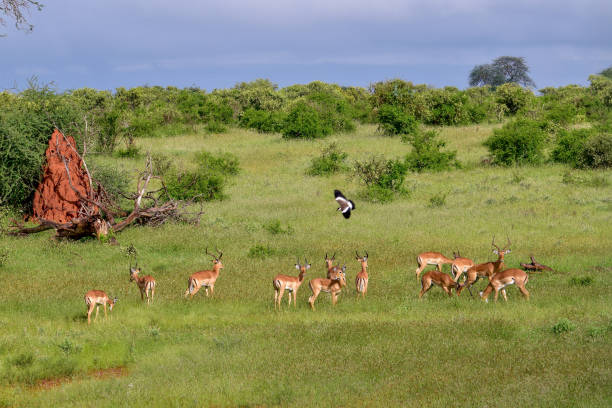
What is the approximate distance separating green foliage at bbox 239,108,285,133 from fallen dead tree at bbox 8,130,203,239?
25.3 m

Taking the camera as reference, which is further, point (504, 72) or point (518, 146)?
point (504, 72)

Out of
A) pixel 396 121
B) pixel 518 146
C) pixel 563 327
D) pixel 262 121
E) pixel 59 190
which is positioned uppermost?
pixel 262 121

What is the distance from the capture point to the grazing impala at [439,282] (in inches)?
514

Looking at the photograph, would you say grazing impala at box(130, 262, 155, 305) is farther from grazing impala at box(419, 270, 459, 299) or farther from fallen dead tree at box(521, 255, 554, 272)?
fallen dead tree at box(521, 255, 554, 272)

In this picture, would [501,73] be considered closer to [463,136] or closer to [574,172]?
[463,136]

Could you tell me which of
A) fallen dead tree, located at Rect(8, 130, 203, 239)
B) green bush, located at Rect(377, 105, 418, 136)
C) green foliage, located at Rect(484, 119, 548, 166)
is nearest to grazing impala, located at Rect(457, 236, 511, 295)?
fallen dead tree, located at Rect(8, 130, 203, 239)

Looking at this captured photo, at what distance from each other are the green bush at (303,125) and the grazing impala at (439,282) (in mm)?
30195

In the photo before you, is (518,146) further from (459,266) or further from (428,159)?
(459,266)

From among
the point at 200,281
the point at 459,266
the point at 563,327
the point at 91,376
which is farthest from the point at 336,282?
the point at 91,376

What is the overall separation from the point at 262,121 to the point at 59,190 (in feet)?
93.2

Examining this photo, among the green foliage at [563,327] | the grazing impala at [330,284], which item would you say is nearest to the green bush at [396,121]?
the grazing impala at [330,284]

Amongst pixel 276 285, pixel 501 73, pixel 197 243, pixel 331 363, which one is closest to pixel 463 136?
pixel 197 243

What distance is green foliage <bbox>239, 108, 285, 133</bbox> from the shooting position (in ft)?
159

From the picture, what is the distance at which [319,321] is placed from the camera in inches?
467
